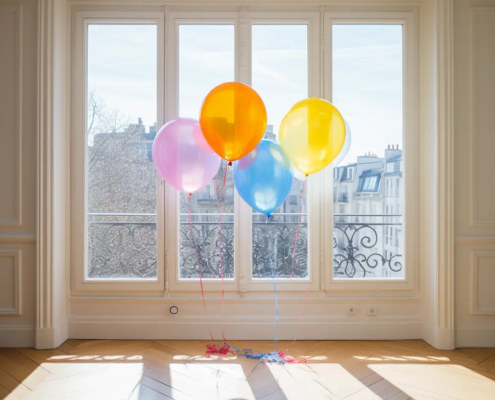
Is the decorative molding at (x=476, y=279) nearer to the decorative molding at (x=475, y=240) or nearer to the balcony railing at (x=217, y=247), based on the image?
the decorative molding at (x=475, y=240)

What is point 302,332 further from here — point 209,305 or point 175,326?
point 175,326

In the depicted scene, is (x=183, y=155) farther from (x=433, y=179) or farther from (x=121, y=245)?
(x=433, y=179)

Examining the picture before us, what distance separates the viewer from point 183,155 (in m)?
2.80

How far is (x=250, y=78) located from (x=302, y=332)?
207 cm

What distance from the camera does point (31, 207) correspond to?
3.34 meters

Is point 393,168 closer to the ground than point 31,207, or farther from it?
farther from it

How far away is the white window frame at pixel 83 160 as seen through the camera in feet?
11.5

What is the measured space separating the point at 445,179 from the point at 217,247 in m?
1.83

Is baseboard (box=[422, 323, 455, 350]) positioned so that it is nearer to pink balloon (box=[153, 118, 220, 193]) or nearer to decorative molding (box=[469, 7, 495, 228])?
decorative molding (box=[469, 7, 495, 228])

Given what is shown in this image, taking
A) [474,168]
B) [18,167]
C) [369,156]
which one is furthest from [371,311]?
[18,167]

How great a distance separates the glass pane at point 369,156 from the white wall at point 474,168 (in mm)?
433

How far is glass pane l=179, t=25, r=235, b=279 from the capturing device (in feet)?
11.6

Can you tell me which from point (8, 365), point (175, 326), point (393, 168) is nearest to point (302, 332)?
point (175, 326)

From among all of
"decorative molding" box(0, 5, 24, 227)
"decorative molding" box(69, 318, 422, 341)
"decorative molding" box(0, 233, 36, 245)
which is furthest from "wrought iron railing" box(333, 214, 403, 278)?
"decorative molding" box(0, 5, 24, 227)
